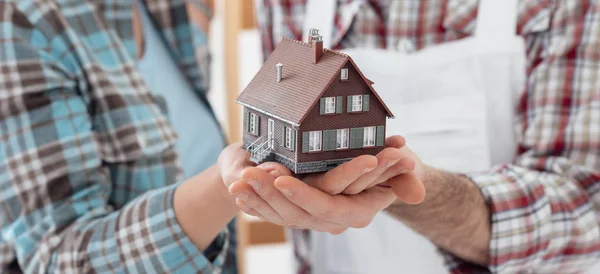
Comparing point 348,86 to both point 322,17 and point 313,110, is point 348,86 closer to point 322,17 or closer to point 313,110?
point 313,110

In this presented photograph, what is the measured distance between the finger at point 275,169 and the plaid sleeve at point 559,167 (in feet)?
0.98

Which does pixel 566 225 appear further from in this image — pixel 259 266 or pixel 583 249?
pixel 259 266

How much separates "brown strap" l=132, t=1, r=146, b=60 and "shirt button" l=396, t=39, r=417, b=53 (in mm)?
307

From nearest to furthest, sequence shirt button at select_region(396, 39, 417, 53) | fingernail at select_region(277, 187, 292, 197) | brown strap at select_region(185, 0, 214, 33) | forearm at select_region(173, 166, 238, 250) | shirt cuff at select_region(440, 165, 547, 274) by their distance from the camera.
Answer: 1. fingernail at select_region(277, 187, 292, 197)
2. forearm at select_region(173, 166, 238, 250)
3. shirt cuff at select_region(440, 165, 547, 274)
4. shirt button at select_region(396, 39, 417, 53)
5. brown strap at select_region(185, 0, 214, 33)

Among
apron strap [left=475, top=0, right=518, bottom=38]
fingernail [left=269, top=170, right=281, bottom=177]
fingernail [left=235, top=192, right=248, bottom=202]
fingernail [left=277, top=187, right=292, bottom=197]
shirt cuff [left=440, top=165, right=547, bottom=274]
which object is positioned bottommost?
shirt cuff [left=440, top=165, right=547, bottom=274]

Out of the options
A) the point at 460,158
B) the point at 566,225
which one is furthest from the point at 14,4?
the point at 566,225

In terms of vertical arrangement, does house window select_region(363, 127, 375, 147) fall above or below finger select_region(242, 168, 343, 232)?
above

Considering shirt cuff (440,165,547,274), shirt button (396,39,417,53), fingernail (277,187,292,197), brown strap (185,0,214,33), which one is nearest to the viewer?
fingernail (277,187,292,197)

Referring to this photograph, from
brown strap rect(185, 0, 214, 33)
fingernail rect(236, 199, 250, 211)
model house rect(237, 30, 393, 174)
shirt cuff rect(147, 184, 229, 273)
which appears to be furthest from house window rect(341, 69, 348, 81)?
brown strap rect(185, 0, 214, 33)

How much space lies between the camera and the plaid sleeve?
2.15 feet

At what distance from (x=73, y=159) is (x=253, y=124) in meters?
0.24

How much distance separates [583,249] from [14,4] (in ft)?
2.01

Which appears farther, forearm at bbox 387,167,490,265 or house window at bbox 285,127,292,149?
forearm at bbox 387,167,490,265

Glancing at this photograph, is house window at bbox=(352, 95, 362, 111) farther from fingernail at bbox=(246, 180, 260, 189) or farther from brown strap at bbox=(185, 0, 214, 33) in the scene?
brown strap at bbox=(185, 0, 214, 33)
